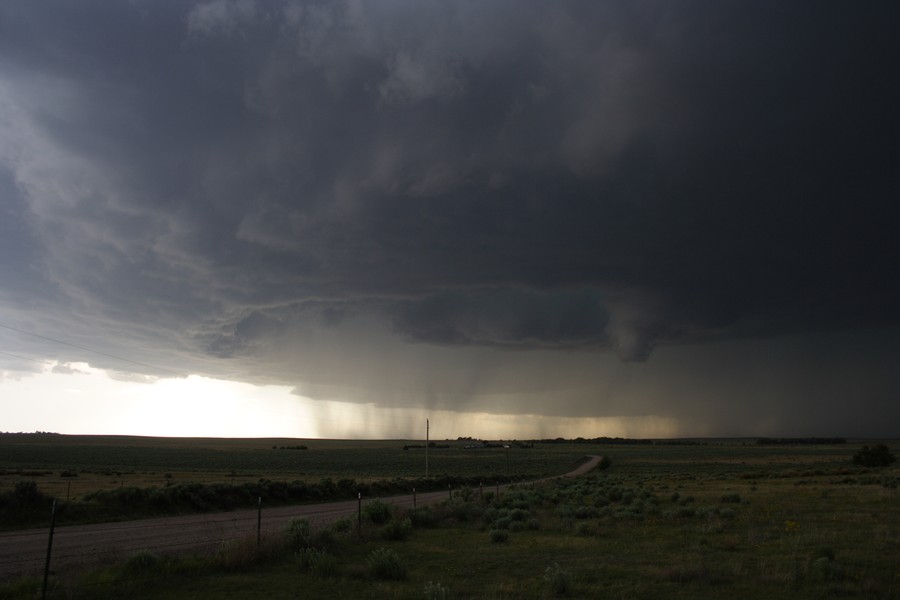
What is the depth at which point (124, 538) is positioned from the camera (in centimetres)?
2231

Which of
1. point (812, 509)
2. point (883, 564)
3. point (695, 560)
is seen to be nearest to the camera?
point (883, 564)

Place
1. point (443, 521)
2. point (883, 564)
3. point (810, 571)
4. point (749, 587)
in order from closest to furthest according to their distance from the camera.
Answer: point (749, 587)
point (810, 571)
point (883, 564)
point (443, 521)

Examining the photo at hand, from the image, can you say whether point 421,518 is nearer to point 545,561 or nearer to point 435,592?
point 545,561

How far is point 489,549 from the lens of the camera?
18.7m

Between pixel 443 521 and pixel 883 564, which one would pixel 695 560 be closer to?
pixel 883 564

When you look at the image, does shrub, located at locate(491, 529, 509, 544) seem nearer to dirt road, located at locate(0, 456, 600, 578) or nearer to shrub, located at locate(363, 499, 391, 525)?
shrub, located at locate(363, 499, 391, 525)

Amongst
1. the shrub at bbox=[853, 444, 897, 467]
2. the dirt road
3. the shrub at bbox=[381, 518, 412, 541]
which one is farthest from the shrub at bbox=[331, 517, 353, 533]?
the shrub at bbox=[853, 444, 897, 467]

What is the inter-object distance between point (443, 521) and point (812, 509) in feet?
55.4

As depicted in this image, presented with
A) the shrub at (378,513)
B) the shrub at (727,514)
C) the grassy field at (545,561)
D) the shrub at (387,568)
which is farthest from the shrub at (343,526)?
the shrub at (727,514)

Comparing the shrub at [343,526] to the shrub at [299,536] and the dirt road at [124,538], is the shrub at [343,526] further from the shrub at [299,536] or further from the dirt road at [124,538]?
the shrub at [299,536]

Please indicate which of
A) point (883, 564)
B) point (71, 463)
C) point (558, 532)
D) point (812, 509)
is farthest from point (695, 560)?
point (71, 463)

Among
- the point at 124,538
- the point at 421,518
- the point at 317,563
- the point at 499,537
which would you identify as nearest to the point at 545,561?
the point at 499,537

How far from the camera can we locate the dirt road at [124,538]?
16375 mm

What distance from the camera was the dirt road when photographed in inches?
645
